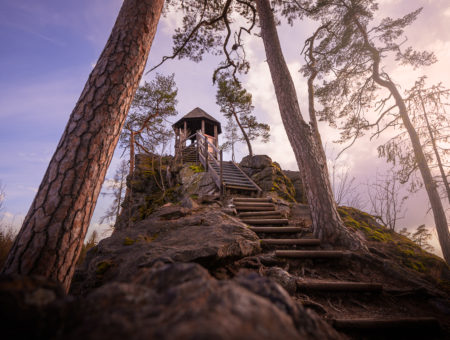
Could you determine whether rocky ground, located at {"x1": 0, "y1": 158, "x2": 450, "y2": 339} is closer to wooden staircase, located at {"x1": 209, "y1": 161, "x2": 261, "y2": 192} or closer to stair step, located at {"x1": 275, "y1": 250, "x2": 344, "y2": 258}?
stair step, located at {"x1": 275, "y1": 250, "x2": 344, "y2": 258}

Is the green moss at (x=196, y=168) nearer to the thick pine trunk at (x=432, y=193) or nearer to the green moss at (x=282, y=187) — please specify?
the green moss at (x=282, y=187)

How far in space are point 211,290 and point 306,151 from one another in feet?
11.4

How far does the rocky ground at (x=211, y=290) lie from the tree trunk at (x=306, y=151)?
44 cm

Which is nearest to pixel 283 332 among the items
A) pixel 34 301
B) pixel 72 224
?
pixel 34 301

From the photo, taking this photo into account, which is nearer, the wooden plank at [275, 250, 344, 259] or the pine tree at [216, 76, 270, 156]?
the wooden plank at [275, 250, 344, 259]

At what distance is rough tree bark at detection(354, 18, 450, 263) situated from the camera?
18.4ft

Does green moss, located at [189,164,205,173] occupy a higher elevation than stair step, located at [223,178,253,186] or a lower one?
higher

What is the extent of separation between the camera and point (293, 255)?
2664mm

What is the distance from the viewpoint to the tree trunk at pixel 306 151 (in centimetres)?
317

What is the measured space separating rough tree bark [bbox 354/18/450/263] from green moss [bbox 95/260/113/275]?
8757mm

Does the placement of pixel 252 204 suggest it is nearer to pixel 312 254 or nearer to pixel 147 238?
pixel 312 254

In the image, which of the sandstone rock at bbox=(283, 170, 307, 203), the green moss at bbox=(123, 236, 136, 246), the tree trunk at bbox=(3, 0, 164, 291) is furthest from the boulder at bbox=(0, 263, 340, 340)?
the sandstone rock at bbox=(283, 170, 307, 203)

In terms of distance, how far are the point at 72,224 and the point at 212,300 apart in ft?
4.55

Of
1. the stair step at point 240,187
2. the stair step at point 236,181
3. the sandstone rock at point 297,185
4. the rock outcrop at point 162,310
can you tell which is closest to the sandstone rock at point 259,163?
the stair step at point 236,181
